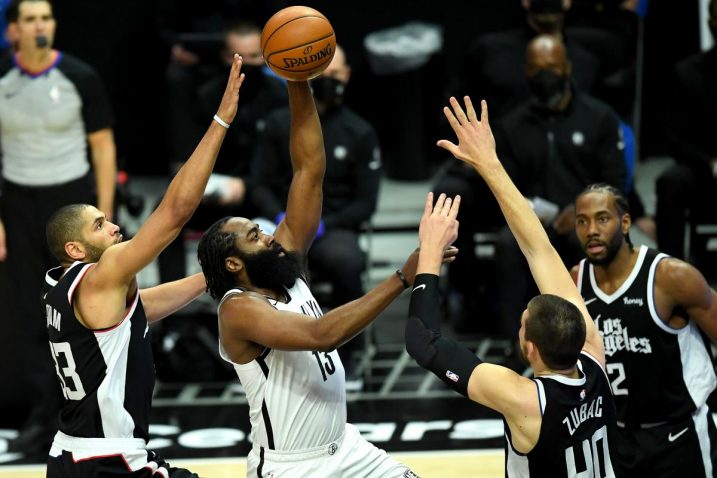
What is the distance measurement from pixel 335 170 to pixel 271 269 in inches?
132

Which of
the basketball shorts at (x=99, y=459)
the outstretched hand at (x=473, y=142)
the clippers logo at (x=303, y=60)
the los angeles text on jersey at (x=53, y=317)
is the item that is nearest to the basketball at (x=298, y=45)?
the clippers logo at (x=303, y=60)

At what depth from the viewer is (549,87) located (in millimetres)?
7980

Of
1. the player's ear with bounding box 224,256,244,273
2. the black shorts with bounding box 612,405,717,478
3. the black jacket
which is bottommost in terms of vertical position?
the black shorts with bounding box 612,405,717,478

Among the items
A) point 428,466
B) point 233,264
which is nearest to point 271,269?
point 233,264

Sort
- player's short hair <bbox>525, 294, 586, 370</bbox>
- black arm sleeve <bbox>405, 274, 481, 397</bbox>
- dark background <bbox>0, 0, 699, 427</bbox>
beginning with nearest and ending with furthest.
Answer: player's short hair <bbox>525, 294, 586, 370</bbox> → black arm sleeve <bbox>405, 274, 481, 397</bbox> → dark background <bbox>0, 0, 699, 427</bbox>

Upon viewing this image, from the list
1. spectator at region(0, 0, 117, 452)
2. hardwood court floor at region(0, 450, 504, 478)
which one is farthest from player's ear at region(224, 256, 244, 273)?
spectator at region(0, 0, 117, 452)

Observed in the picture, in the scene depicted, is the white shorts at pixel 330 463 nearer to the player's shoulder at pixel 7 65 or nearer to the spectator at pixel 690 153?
the spectator at pixel 690 153

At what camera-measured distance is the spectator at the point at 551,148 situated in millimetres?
7961

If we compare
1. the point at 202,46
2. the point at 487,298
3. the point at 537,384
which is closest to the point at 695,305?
the point at 537,384

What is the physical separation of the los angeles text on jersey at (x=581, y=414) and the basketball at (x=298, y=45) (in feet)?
6.11

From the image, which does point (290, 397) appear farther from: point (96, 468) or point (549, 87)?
point (549, 87)

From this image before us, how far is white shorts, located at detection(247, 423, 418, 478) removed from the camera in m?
4.96

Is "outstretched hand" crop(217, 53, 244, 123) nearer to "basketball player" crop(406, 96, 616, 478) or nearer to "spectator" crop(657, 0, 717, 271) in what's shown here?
"basketball player" crop(406, 96, 616, 478)

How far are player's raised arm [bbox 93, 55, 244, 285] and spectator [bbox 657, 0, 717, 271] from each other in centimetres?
433
